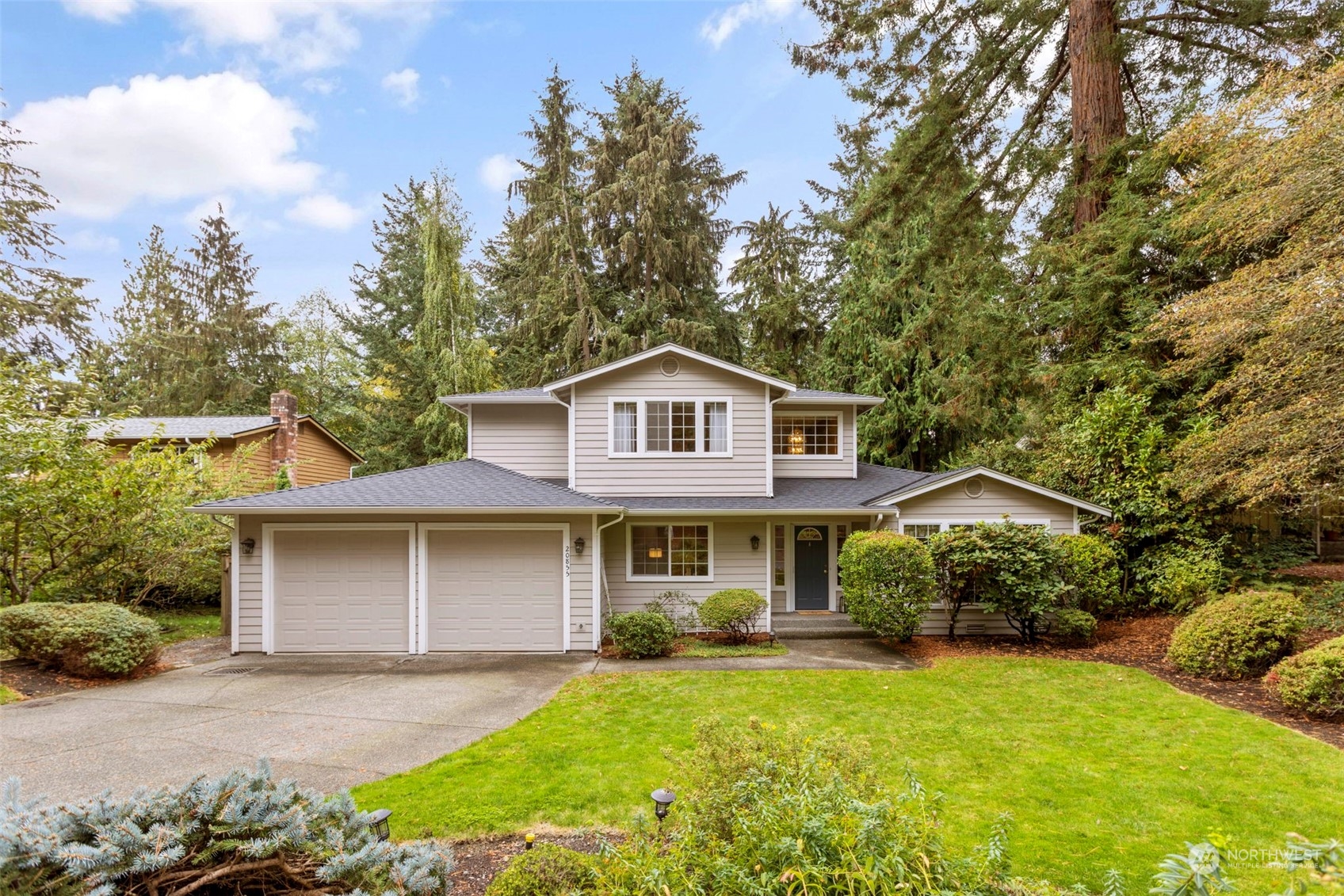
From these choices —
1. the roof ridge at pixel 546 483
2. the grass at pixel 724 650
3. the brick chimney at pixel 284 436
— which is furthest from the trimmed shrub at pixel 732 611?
the brick chimney at pixel 284 436

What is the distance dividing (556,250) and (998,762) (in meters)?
18.9

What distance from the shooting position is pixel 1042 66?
13.0 m

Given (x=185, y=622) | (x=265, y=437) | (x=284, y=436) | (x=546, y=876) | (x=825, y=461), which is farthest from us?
(x=284, y=436)

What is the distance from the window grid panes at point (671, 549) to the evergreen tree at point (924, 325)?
297 inches

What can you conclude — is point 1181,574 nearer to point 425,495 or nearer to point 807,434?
point 807,434

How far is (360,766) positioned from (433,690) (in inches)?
92.7

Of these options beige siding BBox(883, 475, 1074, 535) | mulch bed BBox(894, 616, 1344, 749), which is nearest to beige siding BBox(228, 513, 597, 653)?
mulch bed BBox(894, 616, 1344, 749)

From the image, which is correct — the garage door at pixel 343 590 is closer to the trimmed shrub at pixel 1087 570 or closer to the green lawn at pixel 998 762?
the green lawn at pixel 998 762

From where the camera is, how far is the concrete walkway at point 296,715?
4.99m

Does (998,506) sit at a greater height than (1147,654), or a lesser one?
greater

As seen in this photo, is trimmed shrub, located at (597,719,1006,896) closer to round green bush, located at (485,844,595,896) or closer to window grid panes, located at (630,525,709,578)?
round green bush, located at (485,844,595,896)

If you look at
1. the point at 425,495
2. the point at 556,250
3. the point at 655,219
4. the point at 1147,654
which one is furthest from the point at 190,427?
the point at 1147,654

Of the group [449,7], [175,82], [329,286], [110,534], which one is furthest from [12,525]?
[329,286]

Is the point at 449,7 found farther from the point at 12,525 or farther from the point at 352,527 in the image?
the point at 12,525
